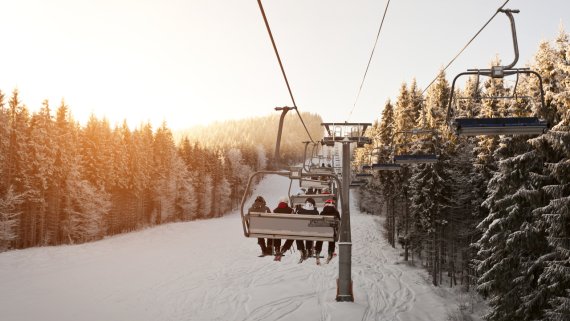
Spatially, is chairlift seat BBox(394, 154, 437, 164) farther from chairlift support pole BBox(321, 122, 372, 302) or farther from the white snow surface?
the white snow surface

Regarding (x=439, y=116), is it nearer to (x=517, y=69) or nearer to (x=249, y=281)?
(x=249, y=281)

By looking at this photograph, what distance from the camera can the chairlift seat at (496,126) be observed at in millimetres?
8039

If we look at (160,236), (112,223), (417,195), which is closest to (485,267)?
(417,195)

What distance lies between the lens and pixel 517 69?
7.94m

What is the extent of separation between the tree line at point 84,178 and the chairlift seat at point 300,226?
112 feet

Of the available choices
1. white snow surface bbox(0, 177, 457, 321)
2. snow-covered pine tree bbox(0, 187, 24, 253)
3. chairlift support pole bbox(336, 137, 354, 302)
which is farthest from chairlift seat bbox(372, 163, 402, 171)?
snow-covered pine tree bbox(0, 187, 24, 253)

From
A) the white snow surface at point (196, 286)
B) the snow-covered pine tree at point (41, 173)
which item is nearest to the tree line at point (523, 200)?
the white snow surface at point (196, 286)

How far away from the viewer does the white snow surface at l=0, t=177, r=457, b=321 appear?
Answer: 22.1 metres

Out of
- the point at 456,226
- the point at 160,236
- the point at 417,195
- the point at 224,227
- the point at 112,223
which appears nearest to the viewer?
the point at 417,195

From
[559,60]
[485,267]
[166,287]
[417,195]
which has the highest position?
[559,60]

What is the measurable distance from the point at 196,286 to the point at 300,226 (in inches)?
791

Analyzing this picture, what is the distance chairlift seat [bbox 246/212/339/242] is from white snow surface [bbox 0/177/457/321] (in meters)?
9.98

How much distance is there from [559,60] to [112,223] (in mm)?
52987

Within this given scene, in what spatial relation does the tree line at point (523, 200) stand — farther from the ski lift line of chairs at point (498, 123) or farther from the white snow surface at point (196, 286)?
the white snow surface at point (196, 286)
